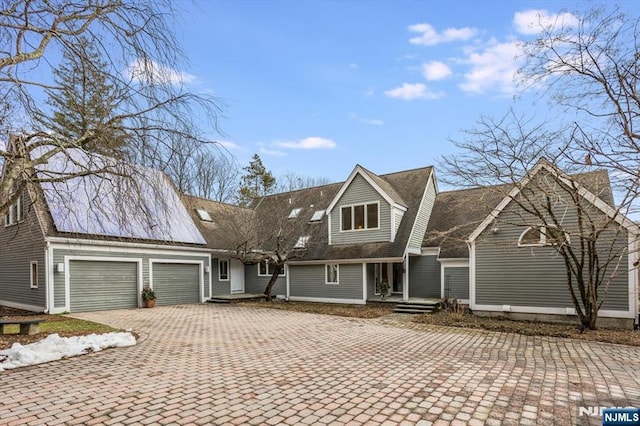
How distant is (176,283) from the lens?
17125mm

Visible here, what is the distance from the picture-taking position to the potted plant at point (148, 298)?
15305 millimetres

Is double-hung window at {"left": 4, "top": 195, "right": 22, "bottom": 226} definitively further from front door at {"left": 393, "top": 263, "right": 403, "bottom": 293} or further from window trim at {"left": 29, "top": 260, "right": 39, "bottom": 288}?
front door at {"left": 393, "top": 263, "right": 403, "bottom": 293}

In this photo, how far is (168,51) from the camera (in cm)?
620

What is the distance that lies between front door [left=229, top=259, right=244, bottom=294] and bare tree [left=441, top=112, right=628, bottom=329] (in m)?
13.1

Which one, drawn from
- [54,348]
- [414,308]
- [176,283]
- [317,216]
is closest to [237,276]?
[176,283]

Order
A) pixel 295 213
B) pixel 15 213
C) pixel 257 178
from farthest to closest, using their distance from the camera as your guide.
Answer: pixel 257 178, pixel 295 213, pixel 15 213

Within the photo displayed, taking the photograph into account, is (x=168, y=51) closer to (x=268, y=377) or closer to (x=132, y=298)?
(x=268, y=377)

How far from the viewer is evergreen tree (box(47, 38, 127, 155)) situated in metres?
6.21

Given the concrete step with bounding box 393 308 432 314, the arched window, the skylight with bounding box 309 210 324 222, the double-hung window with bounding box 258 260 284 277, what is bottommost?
the concrete step with bounding box 393 308 432 314

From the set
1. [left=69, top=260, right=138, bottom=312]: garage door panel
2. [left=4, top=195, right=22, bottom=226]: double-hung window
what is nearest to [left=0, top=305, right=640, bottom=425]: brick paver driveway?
[left=69, top=260, right=138, bottom=312]: garage door panel

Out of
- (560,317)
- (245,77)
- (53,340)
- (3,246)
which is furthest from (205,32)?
(3,246)

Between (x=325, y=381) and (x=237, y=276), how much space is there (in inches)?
638

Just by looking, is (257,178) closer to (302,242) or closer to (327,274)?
(302,242)

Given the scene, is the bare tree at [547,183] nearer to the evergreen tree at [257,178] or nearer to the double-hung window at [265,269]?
the double-hung window at [265,269]
